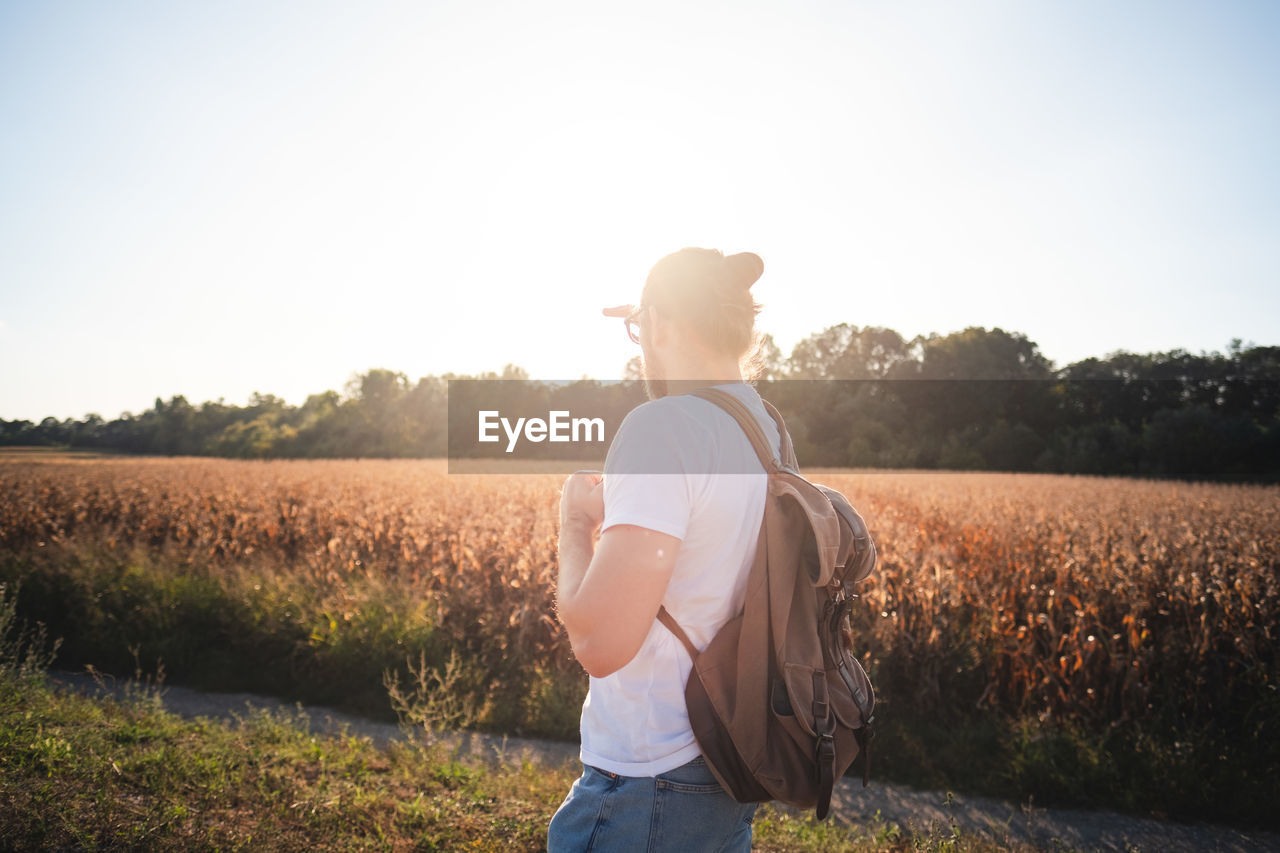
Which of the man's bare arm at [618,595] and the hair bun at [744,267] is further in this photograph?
the hair bun at [744,267]

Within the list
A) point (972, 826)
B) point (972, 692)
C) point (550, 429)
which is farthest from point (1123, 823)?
point (550, 429)

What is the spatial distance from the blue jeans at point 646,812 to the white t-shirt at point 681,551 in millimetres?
34

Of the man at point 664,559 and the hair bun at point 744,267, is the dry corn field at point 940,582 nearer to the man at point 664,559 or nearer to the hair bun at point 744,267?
the man at point 664,559

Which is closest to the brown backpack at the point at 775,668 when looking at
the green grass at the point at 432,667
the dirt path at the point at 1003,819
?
the dirt path at the point at 1003,819

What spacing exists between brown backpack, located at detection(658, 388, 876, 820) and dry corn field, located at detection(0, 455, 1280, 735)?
5.28 metres

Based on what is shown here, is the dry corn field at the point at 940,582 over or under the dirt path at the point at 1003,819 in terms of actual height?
over

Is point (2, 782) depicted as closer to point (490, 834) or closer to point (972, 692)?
point (490, 834)

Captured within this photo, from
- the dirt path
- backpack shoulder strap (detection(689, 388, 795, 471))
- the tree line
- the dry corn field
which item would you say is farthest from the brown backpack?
the tree line

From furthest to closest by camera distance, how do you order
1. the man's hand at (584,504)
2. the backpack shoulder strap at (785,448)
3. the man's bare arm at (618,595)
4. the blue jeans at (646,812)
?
the backpack shoulder strap at (785,448), the man's hand at (584,504), the blue jeans at (646,812), the man's bare arm at (618,595)

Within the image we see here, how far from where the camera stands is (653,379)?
161 cm

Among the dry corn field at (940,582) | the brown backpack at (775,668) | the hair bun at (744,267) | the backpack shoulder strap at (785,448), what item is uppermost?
the hair bun at (744,267)

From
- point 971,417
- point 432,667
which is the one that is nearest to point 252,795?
point 432,667

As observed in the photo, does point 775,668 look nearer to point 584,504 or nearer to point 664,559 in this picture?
point 664,559

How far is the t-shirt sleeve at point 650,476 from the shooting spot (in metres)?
1.25
